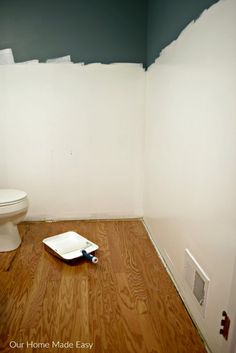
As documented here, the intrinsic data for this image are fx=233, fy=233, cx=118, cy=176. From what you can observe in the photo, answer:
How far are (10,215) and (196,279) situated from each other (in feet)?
4.35

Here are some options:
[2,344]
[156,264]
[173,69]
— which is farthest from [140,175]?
[2,344]

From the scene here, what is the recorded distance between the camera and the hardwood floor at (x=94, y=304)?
1077 mm

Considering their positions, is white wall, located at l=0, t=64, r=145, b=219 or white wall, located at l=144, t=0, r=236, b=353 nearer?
white wall, located at l=144, t=0, r=236, b=353

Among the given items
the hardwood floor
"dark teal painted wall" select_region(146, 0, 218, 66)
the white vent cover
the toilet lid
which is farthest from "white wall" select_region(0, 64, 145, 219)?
the white vent cover

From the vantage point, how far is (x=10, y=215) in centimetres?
172

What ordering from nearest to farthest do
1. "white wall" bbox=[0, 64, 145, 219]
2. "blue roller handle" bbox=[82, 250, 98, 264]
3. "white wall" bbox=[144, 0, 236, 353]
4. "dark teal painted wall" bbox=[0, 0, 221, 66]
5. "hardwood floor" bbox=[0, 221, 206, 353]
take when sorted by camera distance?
"white wall" bbox=[144, 0, 236, 353] < "hardwood floor" bbox=[0, 221, 206, 353] < "blue roller handle" bbox=[82, 250, 98, 264] < "dark teal painted wall" bbox=[0, 0, 221, 66] < "white wall" bbox=[0, 64, 145, 219]

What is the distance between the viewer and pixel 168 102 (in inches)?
60.6

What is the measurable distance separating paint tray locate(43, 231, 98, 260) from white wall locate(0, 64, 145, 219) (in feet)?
1.52

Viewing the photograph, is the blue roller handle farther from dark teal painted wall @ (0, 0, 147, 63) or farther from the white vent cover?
dark teal painted wall @ (0, 0, 147, 63)

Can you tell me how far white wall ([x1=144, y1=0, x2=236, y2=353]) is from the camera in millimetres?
875

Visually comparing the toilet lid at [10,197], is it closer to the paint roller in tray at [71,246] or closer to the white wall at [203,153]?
the paint roller in tray at [71,246]

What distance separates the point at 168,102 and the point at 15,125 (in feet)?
4.61

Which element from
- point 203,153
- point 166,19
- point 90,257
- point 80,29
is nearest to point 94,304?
point 90,257

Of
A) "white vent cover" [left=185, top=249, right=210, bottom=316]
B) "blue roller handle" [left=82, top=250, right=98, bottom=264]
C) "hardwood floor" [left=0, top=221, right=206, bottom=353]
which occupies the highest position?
"white vent cover" [left=185, top=249, right=210, bottom=316]
